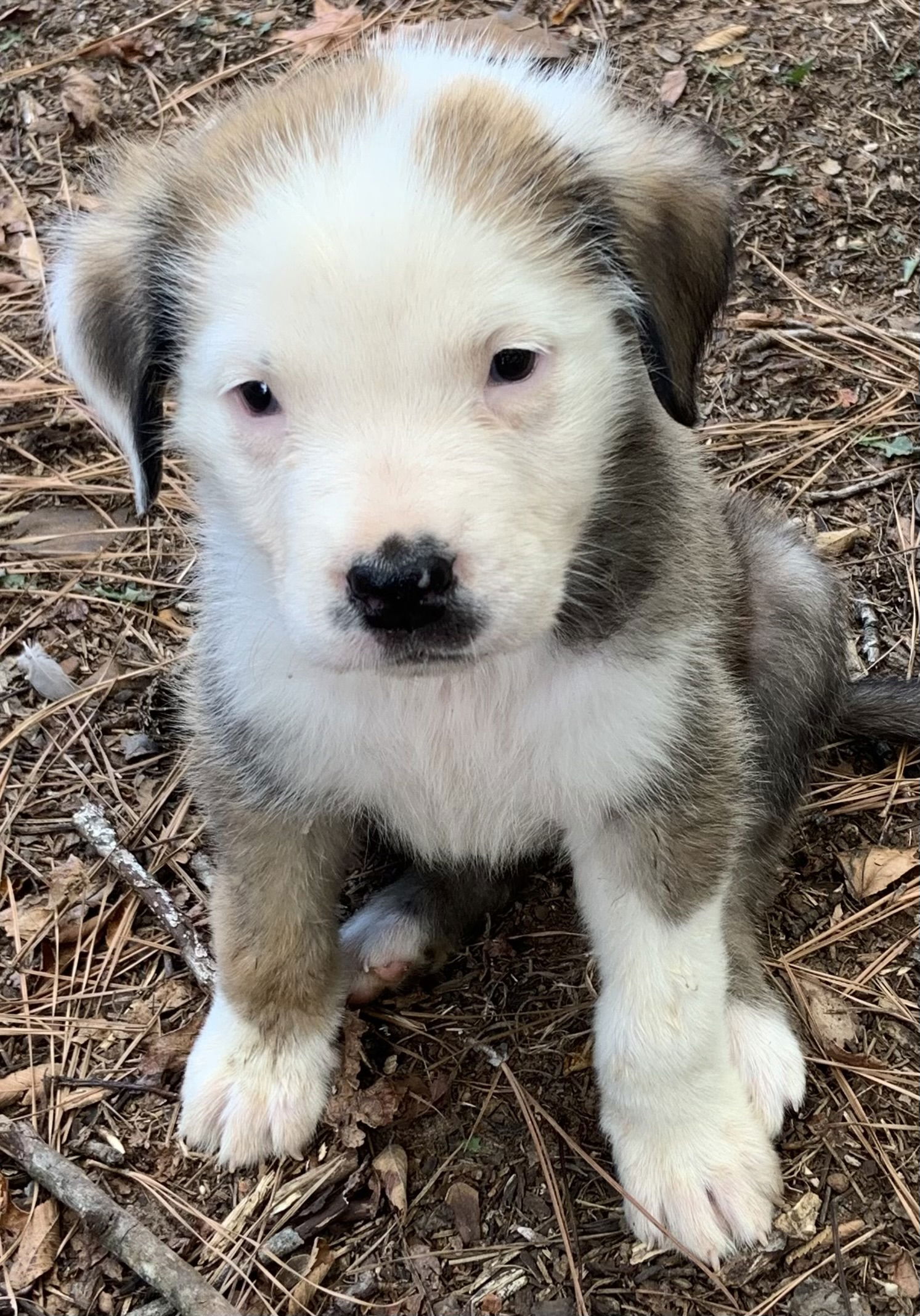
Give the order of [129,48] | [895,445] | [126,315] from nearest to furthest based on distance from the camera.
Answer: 1. [126,315]
2. [895,445]
3. [129,48]

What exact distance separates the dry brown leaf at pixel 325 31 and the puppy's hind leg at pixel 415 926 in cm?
326

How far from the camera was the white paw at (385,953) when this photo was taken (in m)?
2.77

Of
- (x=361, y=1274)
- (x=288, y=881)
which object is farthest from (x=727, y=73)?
(x=361, y=1274)

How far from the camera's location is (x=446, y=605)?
67.6 inches

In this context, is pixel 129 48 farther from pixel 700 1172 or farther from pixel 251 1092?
pixel 700 1172

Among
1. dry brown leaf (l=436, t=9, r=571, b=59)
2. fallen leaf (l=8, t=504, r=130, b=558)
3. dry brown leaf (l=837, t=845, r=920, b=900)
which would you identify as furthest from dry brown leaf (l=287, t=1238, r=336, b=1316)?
dry brown leaf (l=436, t=9, r=571, b=59)

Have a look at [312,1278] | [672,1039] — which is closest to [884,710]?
[672,1039]

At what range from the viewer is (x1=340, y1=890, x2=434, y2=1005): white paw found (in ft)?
9.09

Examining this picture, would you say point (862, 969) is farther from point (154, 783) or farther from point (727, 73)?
point (727, 73)

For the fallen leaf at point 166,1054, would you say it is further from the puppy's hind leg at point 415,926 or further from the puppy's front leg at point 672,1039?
the puppy's front leg at point 672,1039

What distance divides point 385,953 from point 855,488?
201 cm

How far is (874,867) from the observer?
3.02 m

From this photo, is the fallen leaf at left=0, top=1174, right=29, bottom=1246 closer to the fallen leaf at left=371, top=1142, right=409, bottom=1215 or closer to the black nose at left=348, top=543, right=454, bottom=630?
the fallen leaf at left=371, top=1142, right=409, bottom=1215

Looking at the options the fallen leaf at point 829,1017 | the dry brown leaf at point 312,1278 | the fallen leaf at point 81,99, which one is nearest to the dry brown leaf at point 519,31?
the fallen leaf at point 81,99
